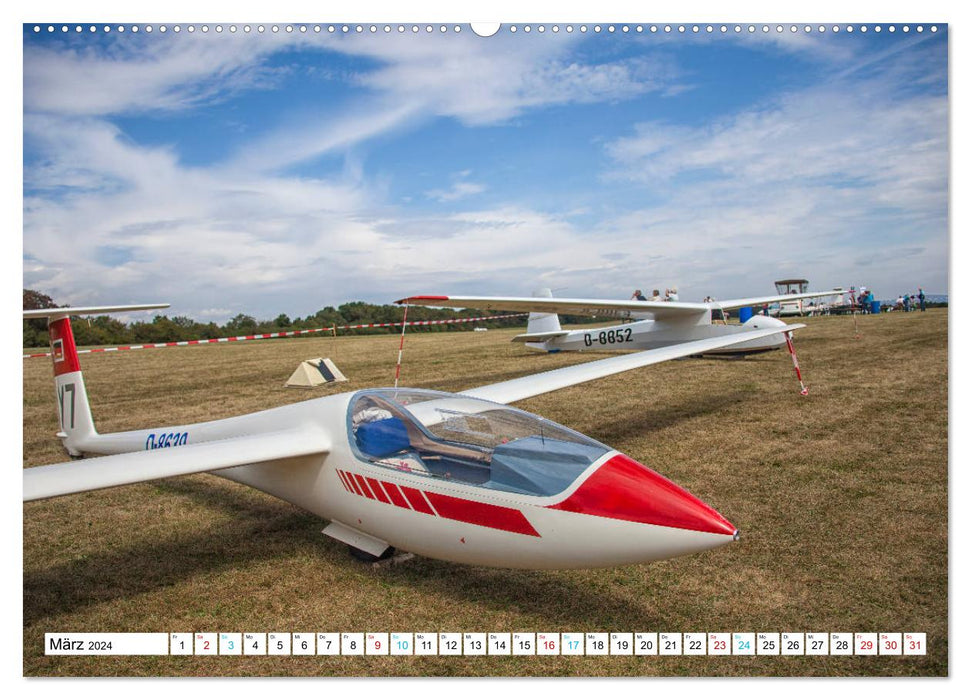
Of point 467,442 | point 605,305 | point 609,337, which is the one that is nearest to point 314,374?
point 605,305

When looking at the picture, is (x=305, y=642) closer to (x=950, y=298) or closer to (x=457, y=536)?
(x=457, y=536)

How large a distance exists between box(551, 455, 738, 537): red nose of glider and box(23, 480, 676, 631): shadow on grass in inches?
35.1

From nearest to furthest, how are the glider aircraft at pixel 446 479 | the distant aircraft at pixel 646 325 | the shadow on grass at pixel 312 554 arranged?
the glider aircraft at pixel 446 479, the shadow on grass at pixel 312 554, the distant aircraft at pixel 646 325

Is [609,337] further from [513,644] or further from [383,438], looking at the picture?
[513,644]

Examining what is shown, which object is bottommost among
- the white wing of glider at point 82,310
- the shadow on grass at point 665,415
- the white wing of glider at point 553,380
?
the shadow on grass at point 665,415

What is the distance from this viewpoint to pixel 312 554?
439 cm

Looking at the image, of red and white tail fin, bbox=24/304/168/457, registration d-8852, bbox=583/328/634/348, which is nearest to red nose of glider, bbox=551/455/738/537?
red and white tail fin, bbox=24/304/168/457

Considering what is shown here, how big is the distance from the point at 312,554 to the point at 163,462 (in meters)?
1.45

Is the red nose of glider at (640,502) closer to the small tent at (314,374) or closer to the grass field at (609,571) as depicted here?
the grass field at (609,571)

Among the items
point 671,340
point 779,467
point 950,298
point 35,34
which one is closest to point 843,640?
point 950,298

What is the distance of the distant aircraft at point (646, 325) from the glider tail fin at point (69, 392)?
636 cm

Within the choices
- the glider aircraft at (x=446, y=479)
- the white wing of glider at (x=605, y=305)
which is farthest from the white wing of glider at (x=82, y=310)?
the white wing of glider at (x=605, y=305)

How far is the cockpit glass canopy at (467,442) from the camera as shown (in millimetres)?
3031

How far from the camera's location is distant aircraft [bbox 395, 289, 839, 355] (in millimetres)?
12632
